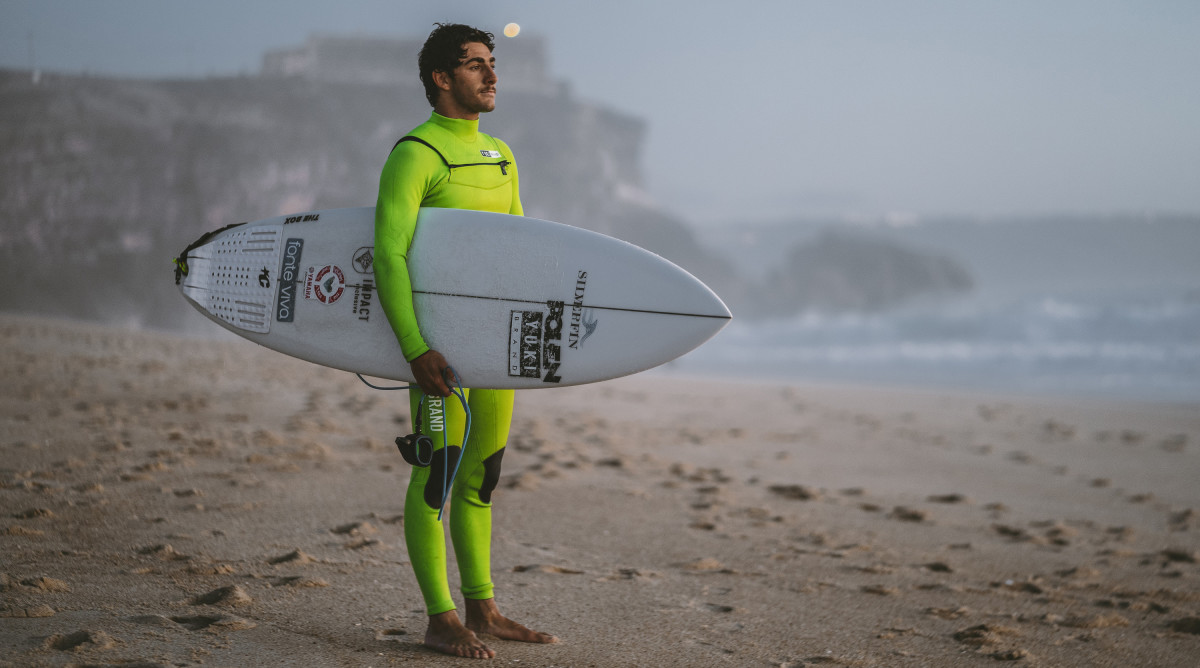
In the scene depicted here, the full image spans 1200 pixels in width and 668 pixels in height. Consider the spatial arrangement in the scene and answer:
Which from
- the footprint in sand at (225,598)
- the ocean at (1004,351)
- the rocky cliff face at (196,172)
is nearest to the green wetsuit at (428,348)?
the footprint in sand at (225,598)

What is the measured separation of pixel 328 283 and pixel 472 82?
598mm

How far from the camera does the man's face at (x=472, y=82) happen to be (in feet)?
5.69

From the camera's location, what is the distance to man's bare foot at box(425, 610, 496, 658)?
167 centimetres

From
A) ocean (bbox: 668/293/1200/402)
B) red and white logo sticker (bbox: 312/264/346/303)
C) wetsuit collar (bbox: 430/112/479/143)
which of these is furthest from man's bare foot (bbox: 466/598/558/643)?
ocean (bbox: 668/293/1200/402)

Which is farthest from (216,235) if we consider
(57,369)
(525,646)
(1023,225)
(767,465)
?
(1023,225)

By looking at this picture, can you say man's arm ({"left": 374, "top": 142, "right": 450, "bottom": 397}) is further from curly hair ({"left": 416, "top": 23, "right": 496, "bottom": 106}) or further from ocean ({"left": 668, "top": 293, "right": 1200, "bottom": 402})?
ocean ({"left": 668, "top": 293, "right": 1200, "bottom": 402})

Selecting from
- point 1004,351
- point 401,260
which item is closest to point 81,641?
point 401,260

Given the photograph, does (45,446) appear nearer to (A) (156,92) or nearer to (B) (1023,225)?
(A) (156,92)

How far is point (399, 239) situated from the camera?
1610 millimetres

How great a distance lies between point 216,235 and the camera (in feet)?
7.01

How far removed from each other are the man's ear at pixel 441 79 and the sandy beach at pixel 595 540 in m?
1.25

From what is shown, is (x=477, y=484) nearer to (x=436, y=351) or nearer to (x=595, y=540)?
(x=436, y=351)

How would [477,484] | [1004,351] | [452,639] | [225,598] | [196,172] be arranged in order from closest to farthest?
[452,639], [477,484], [225,598], [1004,351], [196,172]

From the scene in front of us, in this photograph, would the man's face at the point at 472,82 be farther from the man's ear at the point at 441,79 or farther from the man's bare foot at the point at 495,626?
the man's bare foot at the point at 495,626
